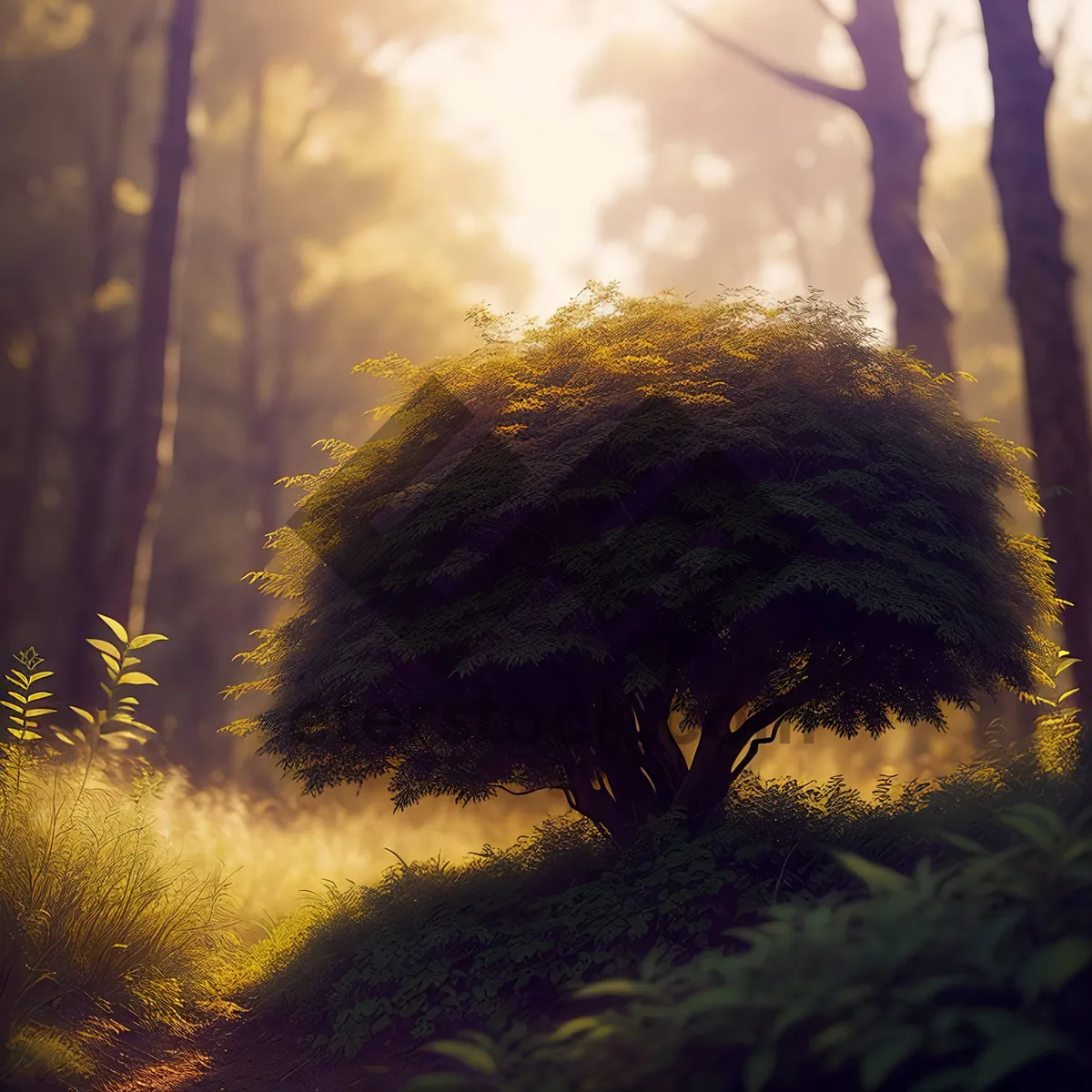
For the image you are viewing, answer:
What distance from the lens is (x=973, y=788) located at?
Result: 18.3 feet

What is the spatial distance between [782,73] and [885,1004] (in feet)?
33.1

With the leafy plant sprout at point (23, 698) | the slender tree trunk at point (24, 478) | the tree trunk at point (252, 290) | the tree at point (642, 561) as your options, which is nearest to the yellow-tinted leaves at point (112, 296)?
the slender tree trunk at point (24, 478)

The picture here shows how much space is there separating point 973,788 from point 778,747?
8.00 meters

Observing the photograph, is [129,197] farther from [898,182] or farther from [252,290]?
[898,182]

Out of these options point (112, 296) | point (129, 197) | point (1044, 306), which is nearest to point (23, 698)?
point (1044, 306)

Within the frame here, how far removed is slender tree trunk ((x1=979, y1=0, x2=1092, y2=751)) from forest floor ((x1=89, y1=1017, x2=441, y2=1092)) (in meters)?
5.03

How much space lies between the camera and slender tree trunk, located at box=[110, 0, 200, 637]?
13523 mm

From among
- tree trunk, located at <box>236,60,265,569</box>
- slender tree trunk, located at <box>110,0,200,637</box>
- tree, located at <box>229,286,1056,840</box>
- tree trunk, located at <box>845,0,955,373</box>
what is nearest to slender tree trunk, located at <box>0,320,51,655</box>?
tree trunk, located at <box>236,60,265,569</box>

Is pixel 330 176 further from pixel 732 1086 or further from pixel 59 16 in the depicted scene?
pixel 732 1086

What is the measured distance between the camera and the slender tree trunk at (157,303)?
532 inches

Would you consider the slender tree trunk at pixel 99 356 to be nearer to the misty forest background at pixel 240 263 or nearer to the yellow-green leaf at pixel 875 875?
the misty forest background at pixel 240 263

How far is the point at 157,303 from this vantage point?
555 inches

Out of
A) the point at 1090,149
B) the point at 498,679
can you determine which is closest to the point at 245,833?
the point at 498,679

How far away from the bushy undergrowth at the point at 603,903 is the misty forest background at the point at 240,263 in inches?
550
